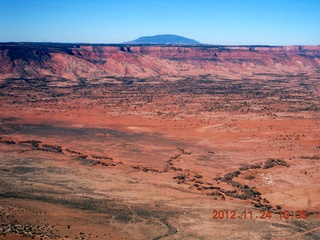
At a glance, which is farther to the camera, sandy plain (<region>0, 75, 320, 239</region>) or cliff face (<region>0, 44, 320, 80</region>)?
cliff face (<region>0, 44, 320, 80</region>)

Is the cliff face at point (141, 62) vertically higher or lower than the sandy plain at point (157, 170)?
higher

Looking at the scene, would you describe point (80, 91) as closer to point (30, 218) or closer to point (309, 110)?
point (309, 110)

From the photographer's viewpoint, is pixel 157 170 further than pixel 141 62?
No

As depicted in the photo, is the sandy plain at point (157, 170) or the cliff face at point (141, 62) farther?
the cliff face at point (141, 62)

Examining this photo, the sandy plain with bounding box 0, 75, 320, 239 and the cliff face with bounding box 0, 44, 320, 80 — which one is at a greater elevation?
the cliff face with bounding box 0, 44, 320, 80

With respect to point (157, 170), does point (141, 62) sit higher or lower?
higher
